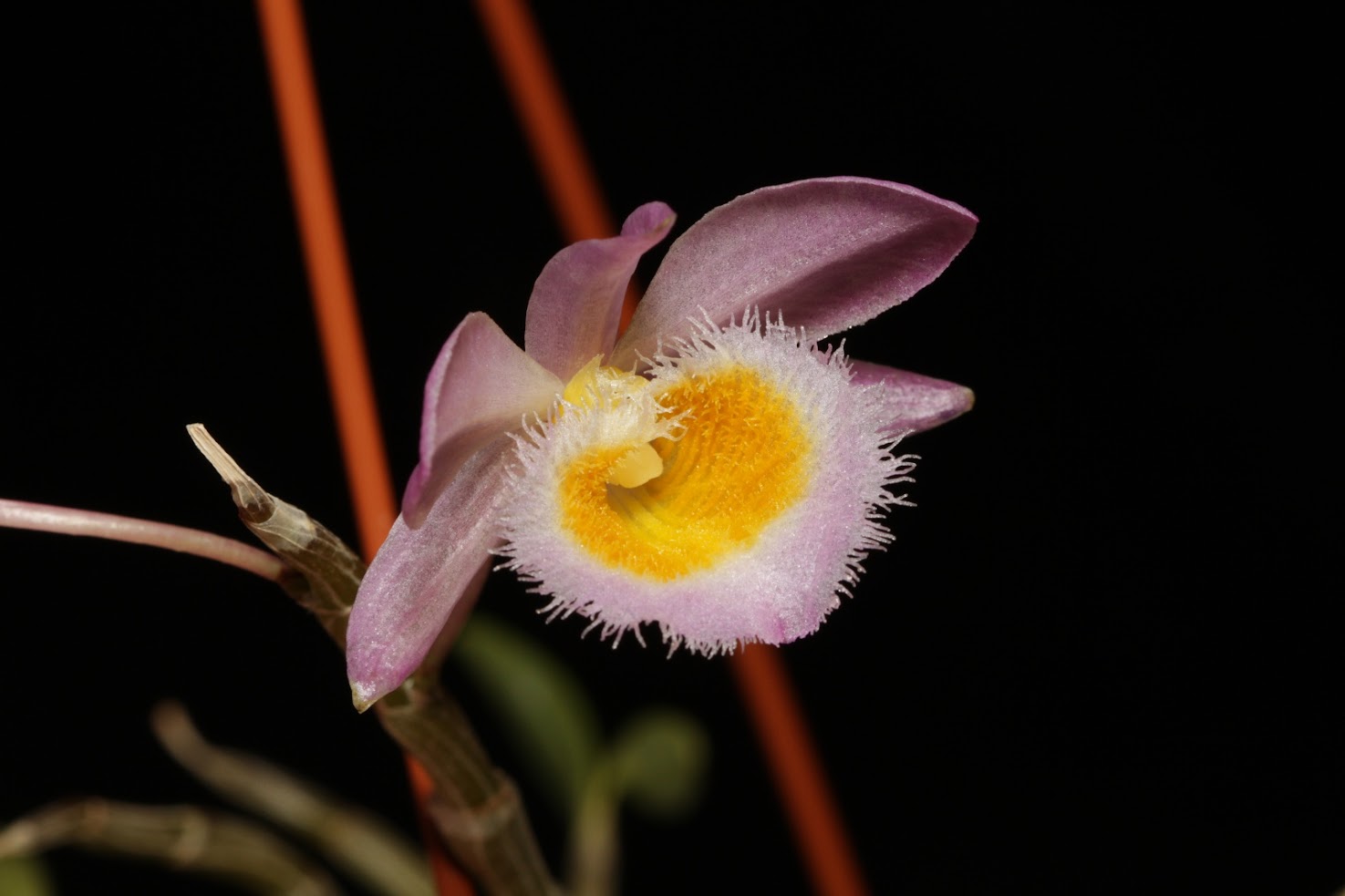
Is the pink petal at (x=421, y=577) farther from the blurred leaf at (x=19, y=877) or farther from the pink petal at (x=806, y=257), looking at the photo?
the blurred leaf at (x=19, y=877)

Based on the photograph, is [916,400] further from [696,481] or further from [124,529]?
[124,529]

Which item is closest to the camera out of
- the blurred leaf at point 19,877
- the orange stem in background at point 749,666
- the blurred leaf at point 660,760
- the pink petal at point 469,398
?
the pink petal at point 469,398

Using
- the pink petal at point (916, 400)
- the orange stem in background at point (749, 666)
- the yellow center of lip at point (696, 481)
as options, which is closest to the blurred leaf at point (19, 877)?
the yellow center of lip at point (696, 481)

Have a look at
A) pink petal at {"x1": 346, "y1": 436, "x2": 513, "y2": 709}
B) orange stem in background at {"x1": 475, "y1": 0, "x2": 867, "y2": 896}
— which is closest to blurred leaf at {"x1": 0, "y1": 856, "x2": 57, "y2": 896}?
pink petal at {"x1": 346, "y1": 436, "x2": 513, "y2": 709}

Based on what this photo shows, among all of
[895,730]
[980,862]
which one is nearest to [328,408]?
[895,730]

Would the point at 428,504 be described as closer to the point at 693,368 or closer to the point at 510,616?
the point at 693,368

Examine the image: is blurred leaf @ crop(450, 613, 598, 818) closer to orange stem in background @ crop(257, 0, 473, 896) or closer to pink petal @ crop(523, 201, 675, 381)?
orange stem in background @ crop(257, 0, 473, 896)
